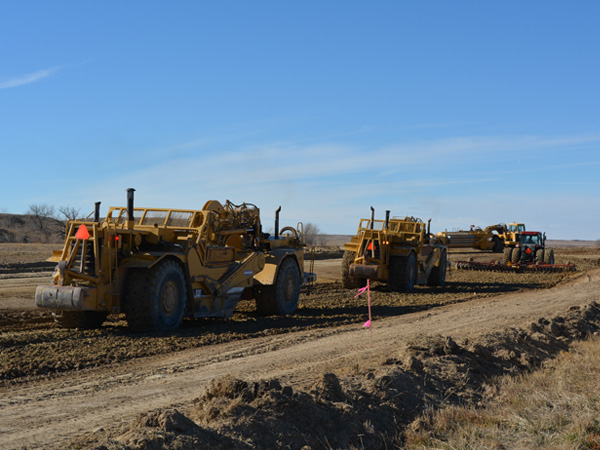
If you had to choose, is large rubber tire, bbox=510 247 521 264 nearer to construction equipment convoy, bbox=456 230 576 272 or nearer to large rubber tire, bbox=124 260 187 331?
construction equipment convoy, bbox=456 230 576 272

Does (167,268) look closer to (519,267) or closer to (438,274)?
(438,274)

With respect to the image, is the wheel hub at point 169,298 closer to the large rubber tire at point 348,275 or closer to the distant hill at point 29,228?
the large rubber tire at point 348,275

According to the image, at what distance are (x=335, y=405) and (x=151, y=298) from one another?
5.59 metres

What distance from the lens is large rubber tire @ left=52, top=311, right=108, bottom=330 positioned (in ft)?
38.0

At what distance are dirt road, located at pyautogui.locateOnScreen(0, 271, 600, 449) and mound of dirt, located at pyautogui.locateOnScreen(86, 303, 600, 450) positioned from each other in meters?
0.47

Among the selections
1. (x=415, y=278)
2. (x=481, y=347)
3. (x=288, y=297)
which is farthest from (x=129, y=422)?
(x=415, y=278)

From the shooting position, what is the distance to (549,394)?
7281 millimetres

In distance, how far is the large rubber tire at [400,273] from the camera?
20.1m

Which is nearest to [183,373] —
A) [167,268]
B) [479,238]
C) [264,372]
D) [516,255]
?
[264,372]

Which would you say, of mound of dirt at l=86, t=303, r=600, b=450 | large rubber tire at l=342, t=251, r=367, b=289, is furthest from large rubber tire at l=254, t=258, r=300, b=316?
mound of dirt at l=86, t=303, r=600, b=450

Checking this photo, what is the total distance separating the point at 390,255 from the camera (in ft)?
66.9

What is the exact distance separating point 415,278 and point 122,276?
12.1m

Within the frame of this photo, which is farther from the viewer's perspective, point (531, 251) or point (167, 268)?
point (531, 251)

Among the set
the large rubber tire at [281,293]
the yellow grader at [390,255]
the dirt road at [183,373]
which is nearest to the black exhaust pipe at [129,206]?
the dirt road at [183,373]
